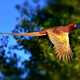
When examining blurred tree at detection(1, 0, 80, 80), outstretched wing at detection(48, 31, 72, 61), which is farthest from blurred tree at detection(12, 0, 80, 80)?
outstretched wing at detection(48, 31, 72, 61)

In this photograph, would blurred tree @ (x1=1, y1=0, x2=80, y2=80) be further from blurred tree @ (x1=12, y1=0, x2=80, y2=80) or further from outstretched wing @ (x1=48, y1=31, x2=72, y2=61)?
outstretched wing @ (x1=48, y1=31, x2=72, y2=61)

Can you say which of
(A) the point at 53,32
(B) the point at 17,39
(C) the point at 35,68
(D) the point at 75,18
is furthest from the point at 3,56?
(A) the point at 53,32

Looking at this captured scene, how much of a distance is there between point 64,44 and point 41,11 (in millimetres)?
4214

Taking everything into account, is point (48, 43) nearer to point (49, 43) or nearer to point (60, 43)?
point (49, 43)

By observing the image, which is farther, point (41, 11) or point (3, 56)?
point (3, 56)

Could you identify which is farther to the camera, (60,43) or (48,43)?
(48,43)

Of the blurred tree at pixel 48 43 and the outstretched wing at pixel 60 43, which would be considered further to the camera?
the blurred tree at pixel 48 43

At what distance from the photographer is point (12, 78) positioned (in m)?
10.5

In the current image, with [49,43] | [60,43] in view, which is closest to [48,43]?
[49,43]

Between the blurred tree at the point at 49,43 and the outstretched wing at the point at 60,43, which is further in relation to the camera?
the blurred tree at the point at 49,43

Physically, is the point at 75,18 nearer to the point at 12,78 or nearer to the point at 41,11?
the point at 41,11

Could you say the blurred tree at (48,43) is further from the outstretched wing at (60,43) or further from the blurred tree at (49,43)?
the outstretched wing at (60,43)

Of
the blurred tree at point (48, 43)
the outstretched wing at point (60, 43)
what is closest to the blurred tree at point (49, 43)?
the blurred tree at point (48, 43)

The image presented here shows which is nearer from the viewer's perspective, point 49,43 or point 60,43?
point 60,43
